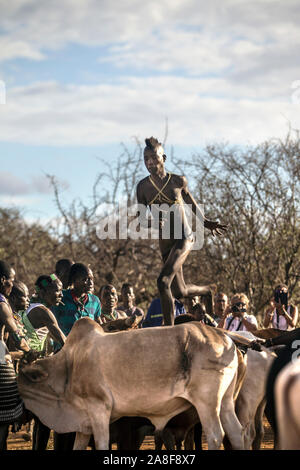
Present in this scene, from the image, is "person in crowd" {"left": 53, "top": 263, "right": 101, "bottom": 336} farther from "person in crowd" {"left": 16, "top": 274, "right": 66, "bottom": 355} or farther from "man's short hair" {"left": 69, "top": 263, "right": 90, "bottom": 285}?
"person in crowd" {"left": 16, "top": 274, "right": 66, "bottom": 355}

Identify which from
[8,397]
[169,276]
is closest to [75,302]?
[169,276]

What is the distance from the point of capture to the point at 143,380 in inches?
221

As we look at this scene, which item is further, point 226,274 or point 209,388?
point 226,274

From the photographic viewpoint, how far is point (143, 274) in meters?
18.0

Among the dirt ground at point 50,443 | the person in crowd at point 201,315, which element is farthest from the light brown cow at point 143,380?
the dirt ground at point 50,443

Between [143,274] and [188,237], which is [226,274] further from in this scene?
[188,237]

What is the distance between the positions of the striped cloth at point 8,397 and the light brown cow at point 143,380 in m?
0.25

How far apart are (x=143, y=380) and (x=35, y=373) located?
39.1 inches

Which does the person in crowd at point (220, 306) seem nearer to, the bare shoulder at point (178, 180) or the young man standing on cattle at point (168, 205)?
the young man standing on cattle at point (168, 205)

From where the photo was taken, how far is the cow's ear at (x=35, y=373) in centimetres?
596

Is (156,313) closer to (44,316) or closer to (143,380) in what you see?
(44,316)

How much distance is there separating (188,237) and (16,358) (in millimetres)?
2105

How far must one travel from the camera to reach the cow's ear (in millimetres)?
5965
